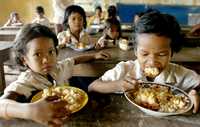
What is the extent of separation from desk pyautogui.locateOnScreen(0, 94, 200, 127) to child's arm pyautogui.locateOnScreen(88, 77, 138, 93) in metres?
0.07

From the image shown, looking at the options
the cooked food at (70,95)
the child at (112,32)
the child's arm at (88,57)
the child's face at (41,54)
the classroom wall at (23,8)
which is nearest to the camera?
the cooked food at (70,95)

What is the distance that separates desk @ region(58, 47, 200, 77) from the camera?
1.66 metres

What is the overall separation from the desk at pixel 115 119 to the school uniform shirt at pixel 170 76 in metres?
0.23

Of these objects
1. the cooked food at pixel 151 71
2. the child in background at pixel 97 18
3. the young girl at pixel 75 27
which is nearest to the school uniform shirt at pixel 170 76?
the cooked food at pixel 151 71

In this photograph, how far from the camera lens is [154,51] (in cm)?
110

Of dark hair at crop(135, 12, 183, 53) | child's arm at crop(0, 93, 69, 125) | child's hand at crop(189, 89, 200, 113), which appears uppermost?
dark hair at crop(135, 12, 183, 53)

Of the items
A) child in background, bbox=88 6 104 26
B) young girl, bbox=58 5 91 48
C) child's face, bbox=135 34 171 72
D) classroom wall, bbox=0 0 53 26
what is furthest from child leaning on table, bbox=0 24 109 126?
classroom wall, bbox=0 0 53 26

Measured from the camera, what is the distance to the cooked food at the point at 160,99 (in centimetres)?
Answer: 95

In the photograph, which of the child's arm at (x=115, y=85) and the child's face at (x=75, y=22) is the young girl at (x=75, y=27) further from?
the child's arm at (x=115, y=85)

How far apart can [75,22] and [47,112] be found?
6.17 ft

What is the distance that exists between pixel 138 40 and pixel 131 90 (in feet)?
0.78

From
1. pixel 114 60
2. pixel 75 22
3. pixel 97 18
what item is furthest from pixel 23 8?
pixel 114 60

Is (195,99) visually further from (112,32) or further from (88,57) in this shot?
(112,32)

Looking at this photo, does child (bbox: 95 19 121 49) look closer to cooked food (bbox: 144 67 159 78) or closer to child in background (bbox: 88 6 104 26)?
cooked food (bbox: 144 67 159 78)
